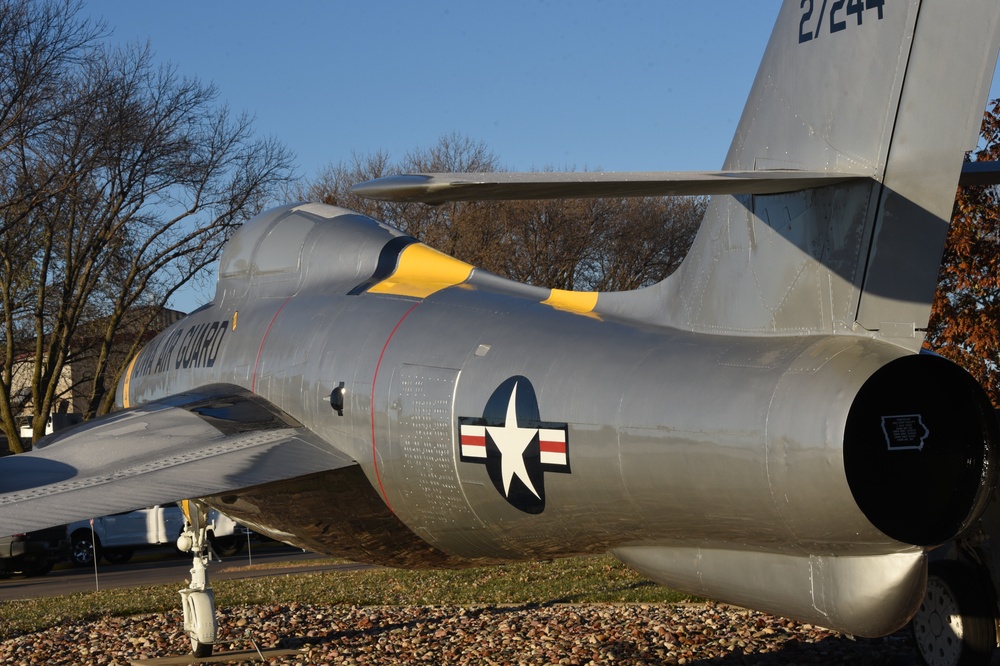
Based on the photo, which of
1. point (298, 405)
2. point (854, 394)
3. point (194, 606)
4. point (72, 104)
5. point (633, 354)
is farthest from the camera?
point (72, 104)

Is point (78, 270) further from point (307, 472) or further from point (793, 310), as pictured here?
point (793, 310)

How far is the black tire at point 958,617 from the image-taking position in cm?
911

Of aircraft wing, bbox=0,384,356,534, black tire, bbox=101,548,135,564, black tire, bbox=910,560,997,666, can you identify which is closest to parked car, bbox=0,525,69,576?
black tire, bbox=101,548,135,564

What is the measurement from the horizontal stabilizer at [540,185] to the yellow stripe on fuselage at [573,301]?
2.24 metres

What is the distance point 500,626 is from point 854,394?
7.80 m

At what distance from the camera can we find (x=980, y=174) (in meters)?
6.62

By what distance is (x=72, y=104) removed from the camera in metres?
25.7

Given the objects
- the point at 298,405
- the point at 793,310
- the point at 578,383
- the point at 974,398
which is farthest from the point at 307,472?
the point at 974,398

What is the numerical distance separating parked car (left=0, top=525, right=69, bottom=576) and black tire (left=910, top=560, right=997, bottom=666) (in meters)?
19.4

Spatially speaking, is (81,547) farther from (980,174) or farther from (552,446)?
(980,174)

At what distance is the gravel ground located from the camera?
10234 mm

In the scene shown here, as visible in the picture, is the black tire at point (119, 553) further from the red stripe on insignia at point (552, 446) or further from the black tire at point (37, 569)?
the red stripe on insignia at point (552, 446)

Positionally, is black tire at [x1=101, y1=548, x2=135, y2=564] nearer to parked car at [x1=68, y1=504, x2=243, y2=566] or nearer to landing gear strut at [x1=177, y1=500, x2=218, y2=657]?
parked car at [x1=68, y1=504, x2=243, y2=566]

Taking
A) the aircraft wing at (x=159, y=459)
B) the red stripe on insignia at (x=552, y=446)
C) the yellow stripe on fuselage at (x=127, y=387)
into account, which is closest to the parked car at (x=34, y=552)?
the yellow stripe on fuselage at (x=127, y=387)
